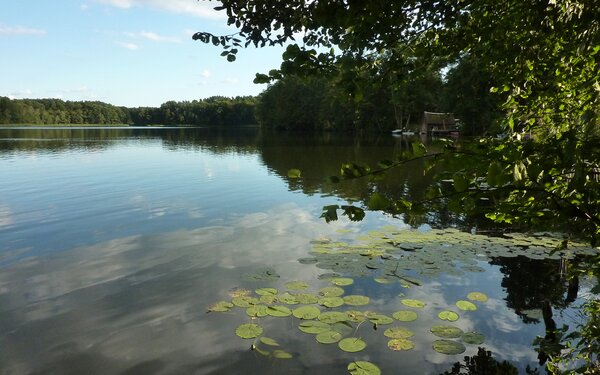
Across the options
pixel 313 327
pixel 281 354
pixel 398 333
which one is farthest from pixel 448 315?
pixel 281 354

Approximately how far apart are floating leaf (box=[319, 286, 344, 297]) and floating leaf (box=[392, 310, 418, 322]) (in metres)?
1.44

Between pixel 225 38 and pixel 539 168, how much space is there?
3090mm

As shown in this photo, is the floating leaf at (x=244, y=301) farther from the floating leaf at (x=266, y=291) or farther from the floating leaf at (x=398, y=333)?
the floating leaf at (x=398, y=333)

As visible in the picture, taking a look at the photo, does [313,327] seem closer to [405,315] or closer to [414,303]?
[405,315]

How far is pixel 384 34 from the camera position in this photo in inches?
139

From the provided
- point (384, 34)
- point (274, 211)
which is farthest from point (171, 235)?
point (384, 34)

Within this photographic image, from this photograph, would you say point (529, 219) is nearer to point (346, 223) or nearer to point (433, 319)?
point (433, 319)

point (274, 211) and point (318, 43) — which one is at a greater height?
point (318, 43)

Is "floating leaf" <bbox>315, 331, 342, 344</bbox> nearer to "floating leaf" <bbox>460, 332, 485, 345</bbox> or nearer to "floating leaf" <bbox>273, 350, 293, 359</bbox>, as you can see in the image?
"floating leaf" <bbox>273, 350, 293, 359</bbox>

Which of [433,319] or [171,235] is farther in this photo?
[171,235]

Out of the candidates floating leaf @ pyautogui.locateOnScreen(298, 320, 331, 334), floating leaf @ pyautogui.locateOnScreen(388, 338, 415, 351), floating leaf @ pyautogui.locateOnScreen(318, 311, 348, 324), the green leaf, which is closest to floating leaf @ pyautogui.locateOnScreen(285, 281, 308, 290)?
floating leaf @ pyautogui.locateOnScreen(318, 311, 348, 324)

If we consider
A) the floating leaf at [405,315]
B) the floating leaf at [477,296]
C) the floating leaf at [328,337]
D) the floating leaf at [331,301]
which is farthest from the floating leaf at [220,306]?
the floating leaf at [477,296]

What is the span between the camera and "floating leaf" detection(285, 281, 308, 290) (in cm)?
1005

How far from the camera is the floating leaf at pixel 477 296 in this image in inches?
380
